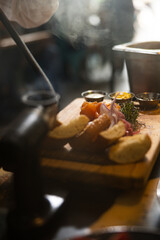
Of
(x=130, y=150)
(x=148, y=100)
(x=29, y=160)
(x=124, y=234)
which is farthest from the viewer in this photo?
(x=148, y=100)

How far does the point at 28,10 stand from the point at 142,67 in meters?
1.19

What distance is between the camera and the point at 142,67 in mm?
2945

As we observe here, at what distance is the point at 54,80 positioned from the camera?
7.38m

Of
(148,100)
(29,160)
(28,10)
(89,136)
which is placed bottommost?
(148,100)

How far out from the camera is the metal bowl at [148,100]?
8.79ft

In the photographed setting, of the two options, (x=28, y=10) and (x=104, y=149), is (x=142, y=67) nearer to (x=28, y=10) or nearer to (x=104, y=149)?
(x=28, y=10)

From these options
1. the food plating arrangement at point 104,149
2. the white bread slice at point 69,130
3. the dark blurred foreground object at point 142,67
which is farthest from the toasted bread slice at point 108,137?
the dark blurred foreground object at point 142,67

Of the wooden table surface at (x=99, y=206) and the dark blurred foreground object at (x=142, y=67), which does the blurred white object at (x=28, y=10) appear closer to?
the dark blurred foreground object at (x=142, y=67)

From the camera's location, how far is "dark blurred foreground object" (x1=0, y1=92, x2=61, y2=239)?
3.61ft

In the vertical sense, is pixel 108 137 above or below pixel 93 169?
above

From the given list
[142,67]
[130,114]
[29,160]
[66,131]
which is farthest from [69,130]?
[142,67]

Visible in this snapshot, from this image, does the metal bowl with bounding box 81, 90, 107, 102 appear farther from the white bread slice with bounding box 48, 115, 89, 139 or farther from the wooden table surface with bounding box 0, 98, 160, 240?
the wooden table surface with bounding box 0, 98, 160, 240

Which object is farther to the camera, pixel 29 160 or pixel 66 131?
pixel 66 131

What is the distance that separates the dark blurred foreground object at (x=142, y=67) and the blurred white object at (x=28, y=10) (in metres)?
0.87
